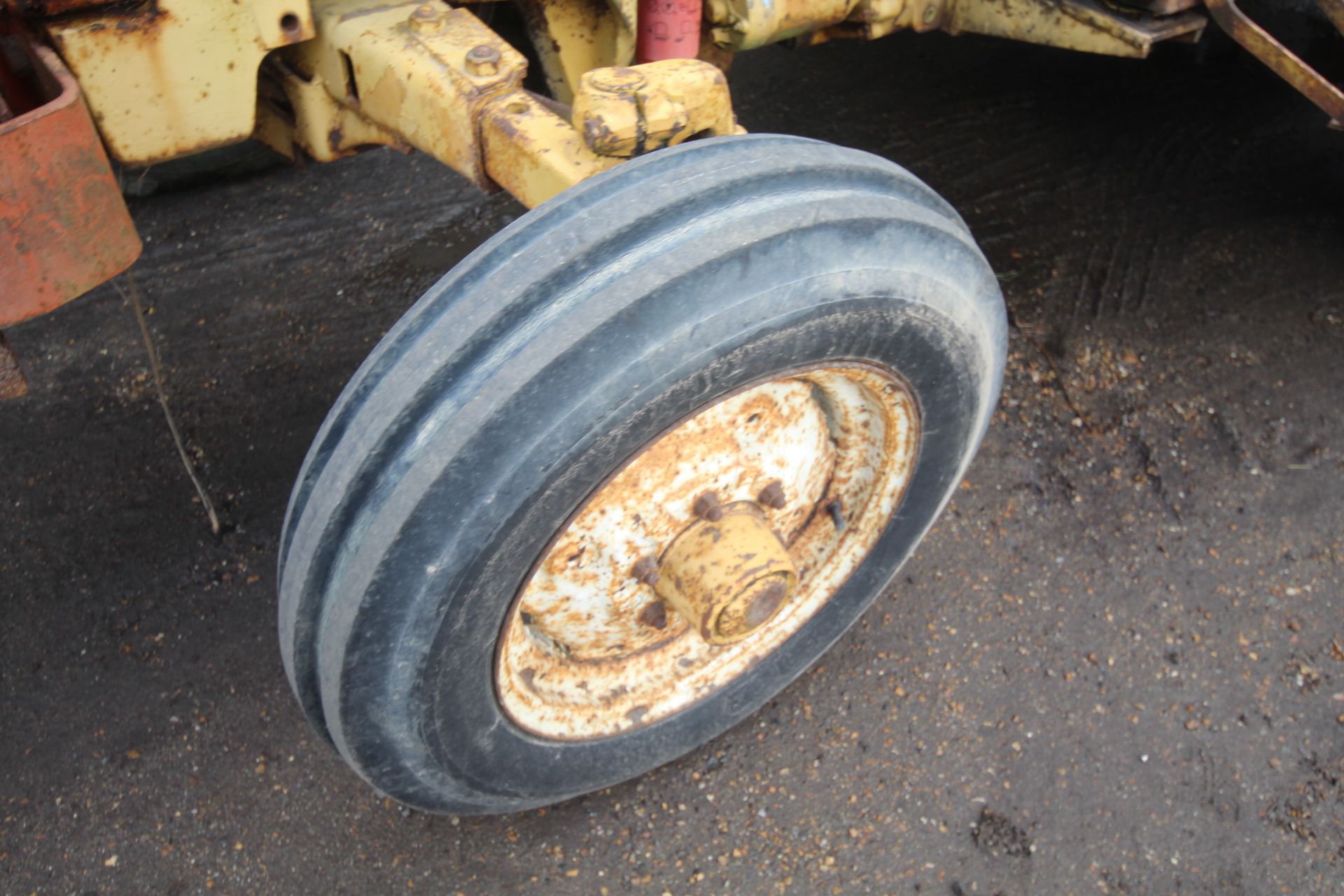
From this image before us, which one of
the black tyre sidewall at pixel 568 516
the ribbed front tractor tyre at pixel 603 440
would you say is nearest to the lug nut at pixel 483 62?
the ribbed front tractor tyre at pixel 603 440

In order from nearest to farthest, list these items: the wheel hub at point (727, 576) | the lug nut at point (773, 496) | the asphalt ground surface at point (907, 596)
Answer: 1. the wheel hub at point (727, 576)
2. the lug nut at point (773, 496)
3. the asphalt ground surface at point (907, 596)

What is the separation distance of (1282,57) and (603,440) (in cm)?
148

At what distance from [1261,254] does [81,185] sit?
283 cm

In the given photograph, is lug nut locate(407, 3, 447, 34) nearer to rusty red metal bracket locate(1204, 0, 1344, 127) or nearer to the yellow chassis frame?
the yellow chassis frame

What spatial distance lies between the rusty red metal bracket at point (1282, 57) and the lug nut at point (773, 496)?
3.75ft

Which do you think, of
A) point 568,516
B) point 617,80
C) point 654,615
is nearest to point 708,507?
point 654,615

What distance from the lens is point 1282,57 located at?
1864 millimetres

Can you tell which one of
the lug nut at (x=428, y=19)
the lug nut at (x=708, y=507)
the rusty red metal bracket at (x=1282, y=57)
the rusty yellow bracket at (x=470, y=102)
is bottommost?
the lug nut at (x=708, y=507)

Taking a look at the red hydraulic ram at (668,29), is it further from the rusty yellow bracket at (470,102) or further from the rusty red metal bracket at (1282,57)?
the rusty red metal bracket at (1282,57)

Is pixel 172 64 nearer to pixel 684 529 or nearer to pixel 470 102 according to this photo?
pixel 470 102

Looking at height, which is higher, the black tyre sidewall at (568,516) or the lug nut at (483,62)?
the lug nut at (483,62)

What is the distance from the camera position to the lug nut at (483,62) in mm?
1504

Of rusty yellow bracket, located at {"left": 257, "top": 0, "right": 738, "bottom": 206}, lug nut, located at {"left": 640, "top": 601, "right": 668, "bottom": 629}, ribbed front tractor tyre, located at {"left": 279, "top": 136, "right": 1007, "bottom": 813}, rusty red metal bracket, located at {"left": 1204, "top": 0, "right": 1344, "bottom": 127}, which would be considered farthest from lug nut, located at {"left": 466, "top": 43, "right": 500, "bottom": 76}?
rusty red metal bracket, located at {"left": 1204, "top": 0, "right": 1344, "bottom": 127}

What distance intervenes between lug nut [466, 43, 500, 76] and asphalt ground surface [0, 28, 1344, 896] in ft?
3.83
